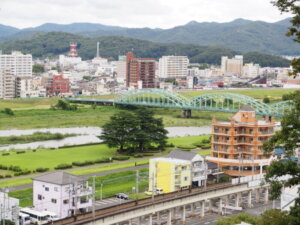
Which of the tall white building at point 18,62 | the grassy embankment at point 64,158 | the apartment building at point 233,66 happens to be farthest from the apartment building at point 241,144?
the apartment building at point 233,66

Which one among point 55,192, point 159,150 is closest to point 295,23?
point 55,192

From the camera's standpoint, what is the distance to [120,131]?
34594 mm

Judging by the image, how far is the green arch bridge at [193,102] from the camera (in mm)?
53109

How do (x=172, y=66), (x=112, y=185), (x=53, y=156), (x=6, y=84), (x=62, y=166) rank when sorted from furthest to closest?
(x=172, y=66) → (x=6, y=84) → (x=53, y=156) → (x=62, y=166) → (x=112, y=185)

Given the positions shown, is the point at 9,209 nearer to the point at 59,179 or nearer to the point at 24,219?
the point at 24,219

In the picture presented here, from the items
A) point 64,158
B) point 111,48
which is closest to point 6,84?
point 64,158

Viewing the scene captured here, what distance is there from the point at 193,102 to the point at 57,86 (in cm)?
2186

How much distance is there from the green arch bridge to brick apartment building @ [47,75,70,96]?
8.13 meters

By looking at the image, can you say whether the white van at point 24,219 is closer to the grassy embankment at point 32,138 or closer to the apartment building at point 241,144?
the apartment building at point 241,144

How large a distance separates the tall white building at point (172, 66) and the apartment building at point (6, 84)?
4342 cm

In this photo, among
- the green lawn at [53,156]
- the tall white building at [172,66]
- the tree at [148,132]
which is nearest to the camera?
the green lawn at [53,156]

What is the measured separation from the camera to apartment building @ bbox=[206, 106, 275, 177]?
25734 mm

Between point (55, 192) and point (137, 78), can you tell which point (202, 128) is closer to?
point (55, 192)

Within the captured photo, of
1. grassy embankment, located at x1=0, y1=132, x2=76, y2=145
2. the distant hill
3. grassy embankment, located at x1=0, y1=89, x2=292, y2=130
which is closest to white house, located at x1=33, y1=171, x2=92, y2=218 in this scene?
grassy embankment, located at x1=0, y1=132, x2=76, y2=145
